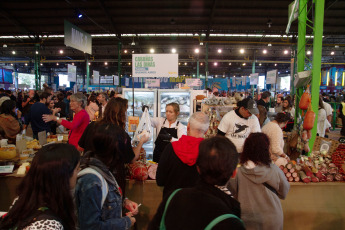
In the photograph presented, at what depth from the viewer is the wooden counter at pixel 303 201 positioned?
3322mm

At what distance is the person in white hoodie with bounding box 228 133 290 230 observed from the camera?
214 centimetres

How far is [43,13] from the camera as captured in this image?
13.8 m

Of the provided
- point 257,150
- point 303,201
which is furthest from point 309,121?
point 257,150

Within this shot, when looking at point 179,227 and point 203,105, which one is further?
point 203,105

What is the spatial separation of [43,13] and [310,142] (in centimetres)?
1469

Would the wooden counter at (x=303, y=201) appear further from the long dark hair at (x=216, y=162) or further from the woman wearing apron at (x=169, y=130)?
the long dark hair at (x=216, y=162)

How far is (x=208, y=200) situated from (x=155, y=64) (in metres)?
4.34

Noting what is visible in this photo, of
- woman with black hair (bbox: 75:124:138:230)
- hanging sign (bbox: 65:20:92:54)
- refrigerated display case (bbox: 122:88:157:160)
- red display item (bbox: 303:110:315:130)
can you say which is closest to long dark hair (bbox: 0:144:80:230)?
woman with black hair (bbox: 75:124:138:230)

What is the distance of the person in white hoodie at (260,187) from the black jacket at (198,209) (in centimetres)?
95

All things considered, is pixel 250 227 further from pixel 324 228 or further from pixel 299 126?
pixel 299 126

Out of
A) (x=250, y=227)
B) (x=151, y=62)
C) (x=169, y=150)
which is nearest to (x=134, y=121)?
(x=151, y=62)

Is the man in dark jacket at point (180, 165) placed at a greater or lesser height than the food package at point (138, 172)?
greater

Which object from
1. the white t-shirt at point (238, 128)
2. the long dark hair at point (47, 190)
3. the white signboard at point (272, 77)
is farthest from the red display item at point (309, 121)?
the white signboard at point (272, 77)

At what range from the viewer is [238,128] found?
3.85 m
